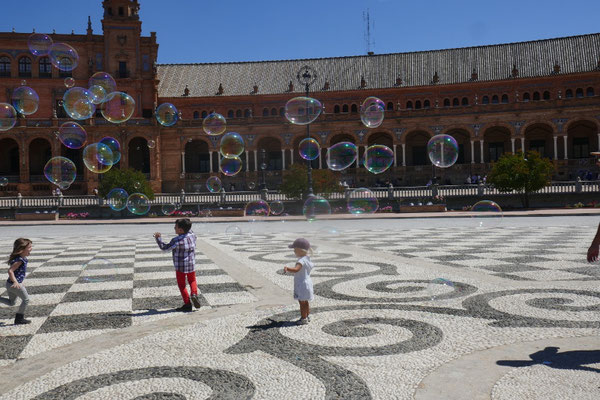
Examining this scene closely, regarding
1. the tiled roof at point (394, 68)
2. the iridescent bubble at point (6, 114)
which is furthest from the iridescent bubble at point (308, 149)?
the tiled roof at point (394, 68)

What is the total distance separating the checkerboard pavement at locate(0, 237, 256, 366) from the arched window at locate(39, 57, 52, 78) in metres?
50.0

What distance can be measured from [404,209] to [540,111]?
24.8 m

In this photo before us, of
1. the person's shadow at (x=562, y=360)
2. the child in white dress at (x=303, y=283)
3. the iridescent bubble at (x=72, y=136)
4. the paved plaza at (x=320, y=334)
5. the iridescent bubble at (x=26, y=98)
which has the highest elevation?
the iridescent bubble at (x=26, y=98)

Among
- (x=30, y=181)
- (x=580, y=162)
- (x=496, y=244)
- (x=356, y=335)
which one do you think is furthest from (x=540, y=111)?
(x=356, y=335)

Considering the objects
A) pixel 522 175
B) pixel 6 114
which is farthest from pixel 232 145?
pixel 522 175

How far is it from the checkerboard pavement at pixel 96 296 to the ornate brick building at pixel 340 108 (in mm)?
42002

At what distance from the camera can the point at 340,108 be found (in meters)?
59.8

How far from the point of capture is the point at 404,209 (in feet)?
115

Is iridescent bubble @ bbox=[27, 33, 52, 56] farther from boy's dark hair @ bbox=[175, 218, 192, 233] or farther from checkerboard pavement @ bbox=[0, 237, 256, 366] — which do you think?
boy's dark hair @ bbox=[175, 218, 192, 233]

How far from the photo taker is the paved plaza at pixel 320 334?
4152 millimetres

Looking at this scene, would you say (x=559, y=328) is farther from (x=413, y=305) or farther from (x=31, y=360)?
(x=31, y=360)

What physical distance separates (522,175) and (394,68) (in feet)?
99.8

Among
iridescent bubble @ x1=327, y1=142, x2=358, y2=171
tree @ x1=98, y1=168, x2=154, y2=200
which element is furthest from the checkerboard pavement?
tree @ x1=98, y1=168, x2=154, y2=200

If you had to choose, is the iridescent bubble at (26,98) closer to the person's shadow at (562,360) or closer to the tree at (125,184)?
the tree at (125,184)
